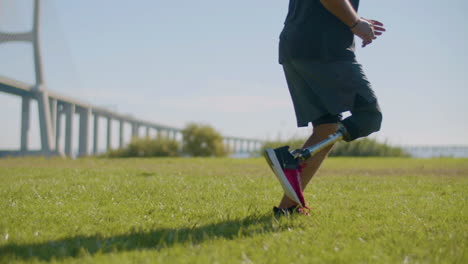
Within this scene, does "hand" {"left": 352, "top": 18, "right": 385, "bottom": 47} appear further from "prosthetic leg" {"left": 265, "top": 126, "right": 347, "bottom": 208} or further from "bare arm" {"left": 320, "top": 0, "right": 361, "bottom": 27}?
"prosthetic leg" {"left": 265, "top": 126, "right": 347, "bottom": 208}

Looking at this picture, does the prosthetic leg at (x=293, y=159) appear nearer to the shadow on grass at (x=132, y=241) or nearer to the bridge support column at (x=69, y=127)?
the shadow on grass at (x=132, y=241)

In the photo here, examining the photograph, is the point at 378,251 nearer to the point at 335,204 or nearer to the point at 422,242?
the point at 422,242

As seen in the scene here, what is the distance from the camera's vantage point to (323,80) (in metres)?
2.54

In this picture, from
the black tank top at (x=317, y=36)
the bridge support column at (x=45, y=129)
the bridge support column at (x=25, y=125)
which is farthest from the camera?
the bridge support column at (x=25, y=125)

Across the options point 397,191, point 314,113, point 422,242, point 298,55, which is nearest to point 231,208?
point 314,113

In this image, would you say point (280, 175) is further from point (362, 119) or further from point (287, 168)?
point (362, 119)

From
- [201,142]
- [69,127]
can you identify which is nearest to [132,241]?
[201,142]

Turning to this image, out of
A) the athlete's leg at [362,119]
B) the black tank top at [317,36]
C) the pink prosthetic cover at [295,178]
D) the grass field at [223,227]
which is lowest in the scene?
the grass field at [223,227]

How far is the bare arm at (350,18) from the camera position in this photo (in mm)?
2471

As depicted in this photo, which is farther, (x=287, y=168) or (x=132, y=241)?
(x=287, y=168)

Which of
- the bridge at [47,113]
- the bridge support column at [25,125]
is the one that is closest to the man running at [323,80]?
the bridge at [47,113]

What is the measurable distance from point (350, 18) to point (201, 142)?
15.8 metres

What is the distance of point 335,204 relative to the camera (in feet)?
10.6

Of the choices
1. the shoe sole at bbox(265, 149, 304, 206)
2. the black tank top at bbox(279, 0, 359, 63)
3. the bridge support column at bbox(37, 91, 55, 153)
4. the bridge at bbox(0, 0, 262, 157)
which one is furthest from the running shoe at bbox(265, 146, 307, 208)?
the bridge support column at bbox(37, 91, 55, 153)
